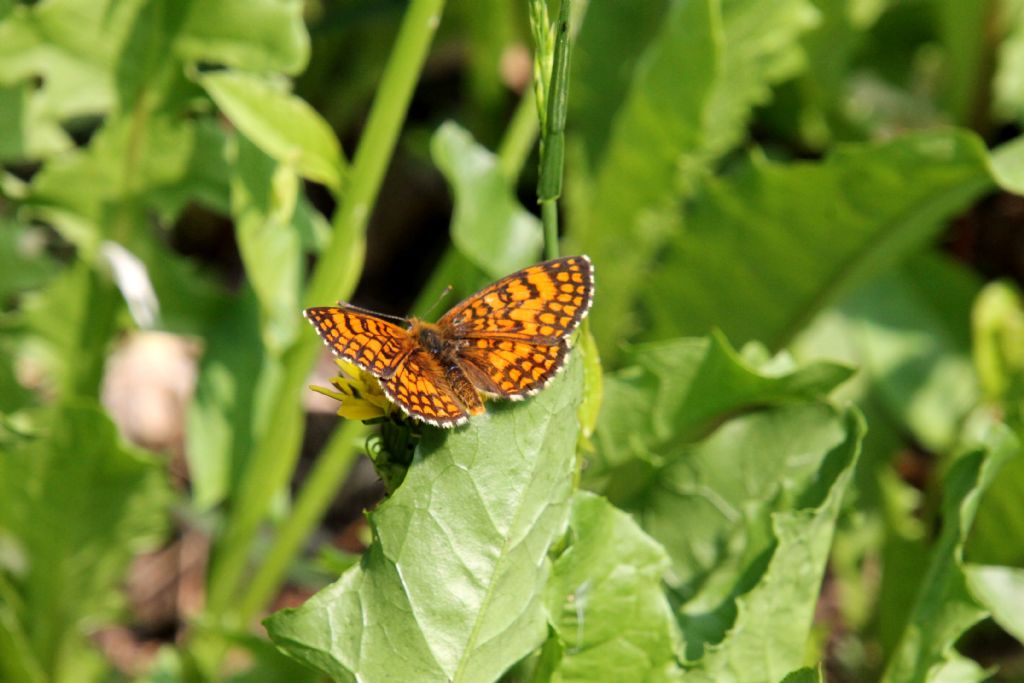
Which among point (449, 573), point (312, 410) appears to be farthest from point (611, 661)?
point (312, 410)

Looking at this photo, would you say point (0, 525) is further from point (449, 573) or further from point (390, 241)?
point (390, 241)

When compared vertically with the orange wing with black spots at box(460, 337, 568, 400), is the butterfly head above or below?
below

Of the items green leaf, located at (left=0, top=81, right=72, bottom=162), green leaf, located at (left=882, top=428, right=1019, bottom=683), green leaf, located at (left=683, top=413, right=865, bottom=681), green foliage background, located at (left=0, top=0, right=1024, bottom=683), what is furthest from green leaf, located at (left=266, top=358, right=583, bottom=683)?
green leaf, located at (left=0, top=81, right=72, bottom=162)

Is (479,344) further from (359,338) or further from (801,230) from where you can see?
(801,230)

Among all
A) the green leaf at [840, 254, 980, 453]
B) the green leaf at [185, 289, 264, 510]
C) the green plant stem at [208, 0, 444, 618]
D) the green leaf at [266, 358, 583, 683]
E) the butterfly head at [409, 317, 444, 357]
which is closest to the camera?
the green leaf at [266, 358, 583, 683]

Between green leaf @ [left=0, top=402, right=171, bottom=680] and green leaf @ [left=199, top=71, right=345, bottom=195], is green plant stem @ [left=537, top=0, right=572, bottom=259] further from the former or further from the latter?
green leaf @ [left=0, top=402, right=171, bottom=680]

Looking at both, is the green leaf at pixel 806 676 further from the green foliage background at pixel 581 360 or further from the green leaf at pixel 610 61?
the green leaf at pixel 610 61

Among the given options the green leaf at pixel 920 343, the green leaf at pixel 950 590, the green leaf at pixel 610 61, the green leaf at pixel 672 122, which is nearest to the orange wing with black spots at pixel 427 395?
the green leaf at pixel 950 590
